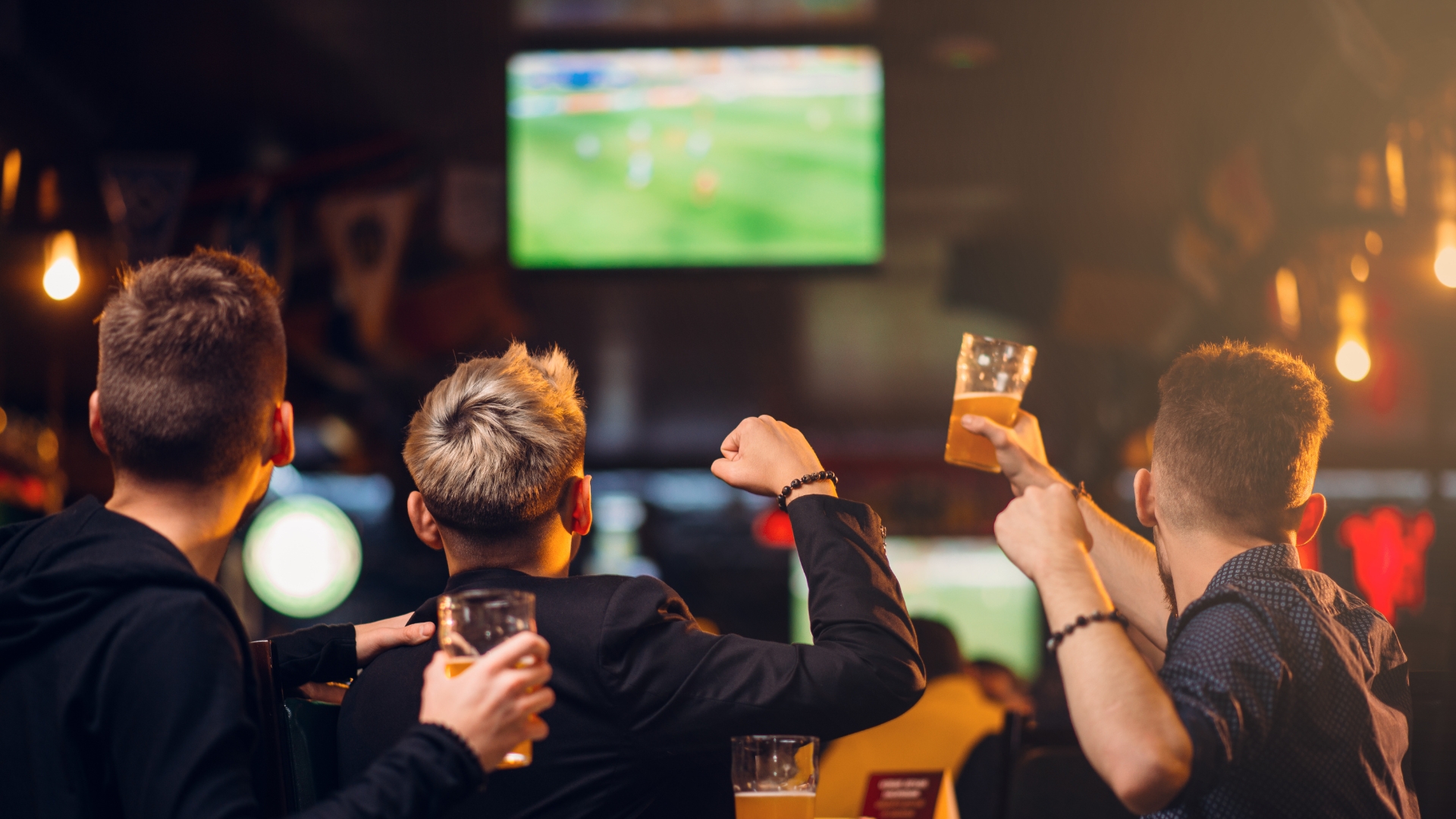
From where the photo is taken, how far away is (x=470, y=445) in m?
1.62

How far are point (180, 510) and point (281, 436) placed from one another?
154mm

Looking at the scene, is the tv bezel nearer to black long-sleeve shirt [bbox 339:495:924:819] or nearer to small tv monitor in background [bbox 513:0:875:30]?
small tv monitor in background [bbox 513:0:875:30]

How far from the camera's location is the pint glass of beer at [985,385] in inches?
73.3

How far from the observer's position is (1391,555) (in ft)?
20.4

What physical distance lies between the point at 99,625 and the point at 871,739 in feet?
9.20

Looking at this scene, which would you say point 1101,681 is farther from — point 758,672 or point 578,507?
point 578,507

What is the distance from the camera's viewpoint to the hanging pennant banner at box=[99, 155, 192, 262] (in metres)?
4.16

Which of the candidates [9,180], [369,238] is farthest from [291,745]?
[369,238]

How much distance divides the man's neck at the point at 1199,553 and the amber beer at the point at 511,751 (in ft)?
3.12

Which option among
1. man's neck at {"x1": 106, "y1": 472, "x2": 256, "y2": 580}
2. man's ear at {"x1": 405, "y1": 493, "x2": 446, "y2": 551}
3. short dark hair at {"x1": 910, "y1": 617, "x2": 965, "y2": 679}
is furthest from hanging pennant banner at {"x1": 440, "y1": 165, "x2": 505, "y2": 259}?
man's neck at {"x1": 106, "y1": 472, "x2": 256, "y2": 580}

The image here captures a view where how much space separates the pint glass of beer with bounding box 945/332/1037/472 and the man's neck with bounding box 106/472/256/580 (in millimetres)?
1151

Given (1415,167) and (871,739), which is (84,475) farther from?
(1415,167)

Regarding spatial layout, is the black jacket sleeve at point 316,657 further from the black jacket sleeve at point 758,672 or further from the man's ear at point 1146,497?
the man's ear at point 1146,497

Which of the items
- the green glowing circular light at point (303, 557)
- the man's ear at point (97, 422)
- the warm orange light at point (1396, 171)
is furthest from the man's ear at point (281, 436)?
the green glowing circular light at point (303, 557)
